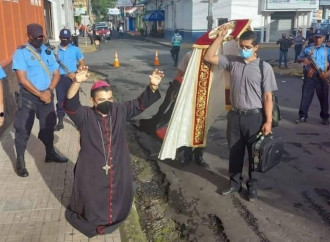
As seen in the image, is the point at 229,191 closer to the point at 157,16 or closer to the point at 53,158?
the point at 53,158

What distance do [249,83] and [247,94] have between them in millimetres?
124

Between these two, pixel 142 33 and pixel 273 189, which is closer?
pixel 273 189

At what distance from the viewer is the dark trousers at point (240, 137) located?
4555 mm

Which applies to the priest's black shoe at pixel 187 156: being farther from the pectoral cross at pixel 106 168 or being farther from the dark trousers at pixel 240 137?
the pectoral cross at pixel 106 168

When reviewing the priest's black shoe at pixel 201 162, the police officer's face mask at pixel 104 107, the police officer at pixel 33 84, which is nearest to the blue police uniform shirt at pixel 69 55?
the police officer at pixel 33 84

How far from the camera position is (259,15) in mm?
34594

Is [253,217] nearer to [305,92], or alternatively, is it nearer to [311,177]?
[311,177]

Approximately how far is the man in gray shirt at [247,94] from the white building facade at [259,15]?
96.2ft

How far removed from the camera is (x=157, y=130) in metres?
6.60

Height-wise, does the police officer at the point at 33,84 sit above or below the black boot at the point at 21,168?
above

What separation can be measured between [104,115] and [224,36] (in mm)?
1790

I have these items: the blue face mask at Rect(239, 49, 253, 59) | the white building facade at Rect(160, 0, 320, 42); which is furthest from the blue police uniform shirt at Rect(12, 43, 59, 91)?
the white building facade at Rect(160, 0, 320, 42)

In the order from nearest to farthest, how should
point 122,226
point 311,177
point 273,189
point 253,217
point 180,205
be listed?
point 122,226
point 253,217
point 180,205
point 273,189
point 311,177

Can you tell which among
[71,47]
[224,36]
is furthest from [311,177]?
[71,47]
